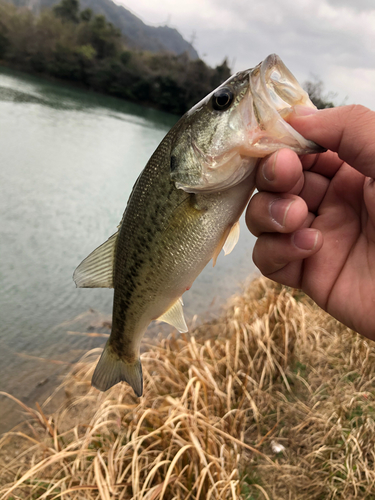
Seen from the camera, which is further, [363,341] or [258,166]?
[363,341]

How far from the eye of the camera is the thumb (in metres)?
1.54

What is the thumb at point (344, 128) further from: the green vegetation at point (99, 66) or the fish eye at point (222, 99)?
the green vegetation at point (99, 66)

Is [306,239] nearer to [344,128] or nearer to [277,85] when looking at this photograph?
[344,128]

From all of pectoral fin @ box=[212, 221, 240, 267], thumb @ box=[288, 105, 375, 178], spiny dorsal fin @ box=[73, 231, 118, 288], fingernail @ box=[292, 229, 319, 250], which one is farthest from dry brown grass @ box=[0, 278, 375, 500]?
thumb @ box=[288, 105, 375, 178]

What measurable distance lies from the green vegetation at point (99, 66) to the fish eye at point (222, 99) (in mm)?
49962

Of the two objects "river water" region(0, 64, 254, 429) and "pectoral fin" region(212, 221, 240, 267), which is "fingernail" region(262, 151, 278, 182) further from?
"river water" region(0, 64, 254, 429)

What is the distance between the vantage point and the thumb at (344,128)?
154 centimetres

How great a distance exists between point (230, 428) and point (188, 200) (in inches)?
112

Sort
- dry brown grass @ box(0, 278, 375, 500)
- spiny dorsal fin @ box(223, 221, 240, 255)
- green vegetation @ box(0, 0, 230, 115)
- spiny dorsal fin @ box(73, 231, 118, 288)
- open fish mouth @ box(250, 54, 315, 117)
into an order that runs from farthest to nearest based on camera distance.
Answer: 1. green vegetation @ box(0, 0, 230, 115)
2. dry brown grass @ box(0, 278, 375, 500)
3. spiny dorsal fin @ box(73, 231, 118, 288)
4. spiny dorsal fin @ box(223, 221, 240, 255)
5. open fish mouth @ box(250, 54, 315, 117)

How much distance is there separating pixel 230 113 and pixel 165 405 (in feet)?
9.49

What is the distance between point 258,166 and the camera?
63.4 inches

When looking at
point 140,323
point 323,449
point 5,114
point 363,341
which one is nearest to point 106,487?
point 140,323

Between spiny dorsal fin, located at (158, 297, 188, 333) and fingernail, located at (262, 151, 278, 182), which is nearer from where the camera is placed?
fingernail, located at (262, 151, 278, 182)

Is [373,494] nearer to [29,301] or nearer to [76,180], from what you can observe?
[29,301]
